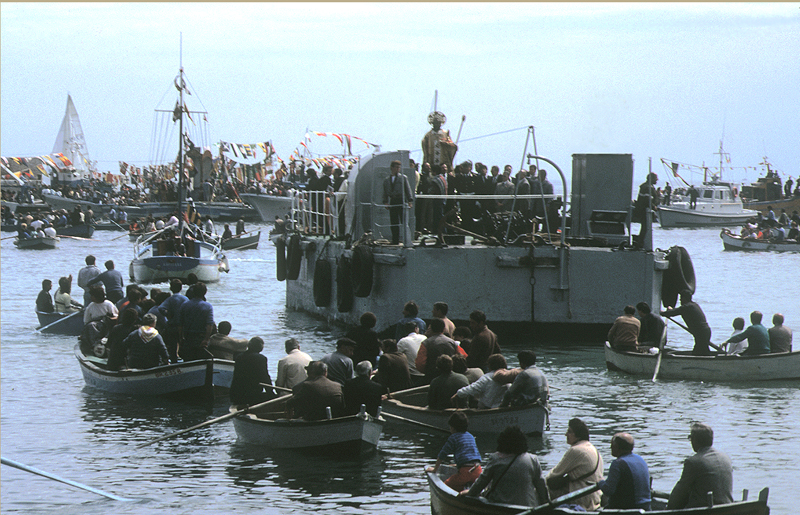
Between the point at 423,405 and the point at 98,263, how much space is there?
147 ft

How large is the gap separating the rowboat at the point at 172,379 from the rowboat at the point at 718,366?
7.49m

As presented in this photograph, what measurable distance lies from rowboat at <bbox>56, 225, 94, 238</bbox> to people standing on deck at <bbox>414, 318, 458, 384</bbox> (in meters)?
63.0

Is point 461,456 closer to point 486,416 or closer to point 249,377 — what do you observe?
point 486,416

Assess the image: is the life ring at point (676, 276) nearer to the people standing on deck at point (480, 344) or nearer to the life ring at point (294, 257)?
the people standing on deck at point (480, 344)

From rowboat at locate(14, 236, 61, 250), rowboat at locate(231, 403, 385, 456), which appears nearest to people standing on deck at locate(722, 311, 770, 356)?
rowboat at locate(231, 403, 385, 456)

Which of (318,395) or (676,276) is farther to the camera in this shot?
(676,276)

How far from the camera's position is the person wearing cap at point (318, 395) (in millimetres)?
12227

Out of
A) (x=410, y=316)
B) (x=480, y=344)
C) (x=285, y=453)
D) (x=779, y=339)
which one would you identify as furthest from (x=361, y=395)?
(x=779, y=339)

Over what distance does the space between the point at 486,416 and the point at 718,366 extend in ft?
23.2

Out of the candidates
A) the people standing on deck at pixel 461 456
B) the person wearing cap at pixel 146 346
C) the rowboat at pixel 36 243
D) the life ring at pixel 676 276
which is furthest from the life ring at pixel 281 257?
the rowboat at pixel 36 243

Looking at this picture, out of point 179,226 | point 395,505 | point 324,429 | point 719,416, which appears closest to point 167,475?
point 324,429

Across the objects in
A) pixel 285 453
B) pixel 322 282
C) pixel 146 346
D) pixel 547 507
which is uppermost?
pixel 322 282

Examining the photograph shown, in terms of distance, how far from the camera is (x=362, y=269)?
2131 cm

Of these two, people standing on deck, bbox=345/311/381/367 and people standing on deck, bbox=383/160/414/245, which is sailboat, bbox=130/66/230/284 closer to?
people standing on deck, bbox=383/160/414/245
